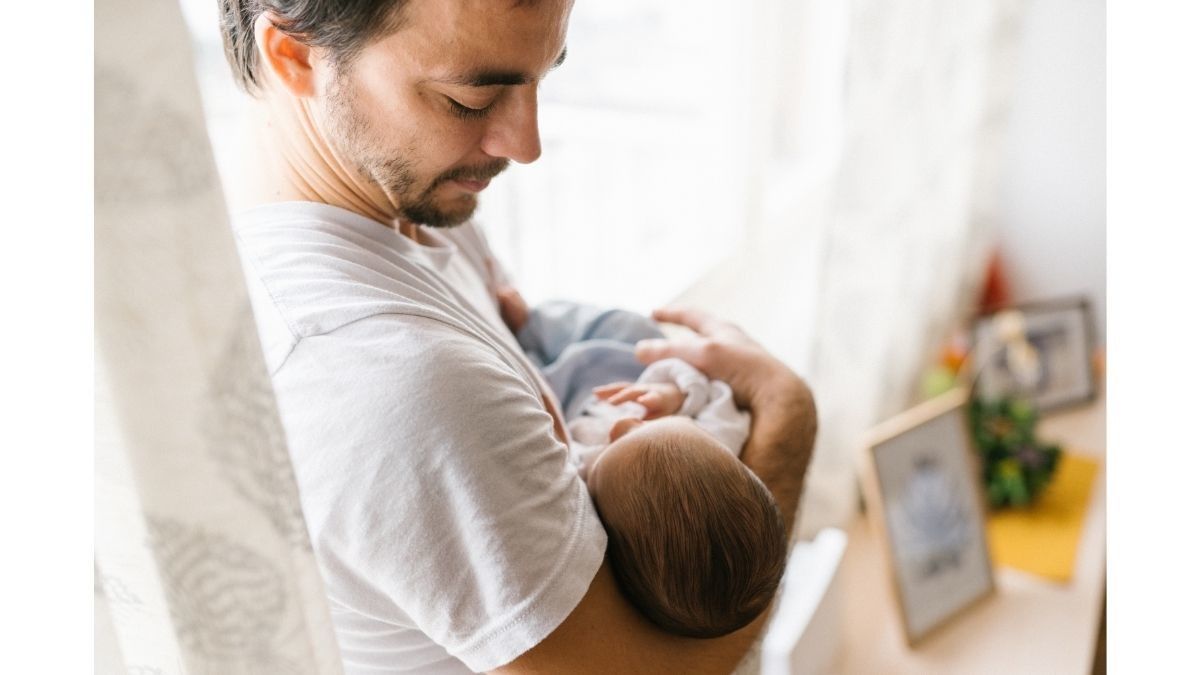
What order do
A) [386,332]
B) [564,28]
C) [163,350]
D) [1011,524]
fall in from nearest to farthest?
1. [163,350]
2. [386,332]
3. [564,28]
4. [1011,524]

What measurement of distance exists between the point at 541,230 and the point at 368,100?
3.36 ft

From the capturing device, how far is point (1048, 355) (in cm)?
254

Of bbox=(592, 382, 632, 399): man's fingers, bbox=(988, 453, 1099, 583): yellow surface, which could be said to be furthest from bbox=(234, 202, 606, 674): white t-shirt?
bbox=(988, 453, 1099, 583): yellow surface

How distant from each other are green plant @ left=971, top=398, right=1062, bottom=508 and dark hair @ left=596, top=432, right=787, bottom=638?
5.27 feet

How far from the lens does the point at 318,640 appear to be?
0.61 metres

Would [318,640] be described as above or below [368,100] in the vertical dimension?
below

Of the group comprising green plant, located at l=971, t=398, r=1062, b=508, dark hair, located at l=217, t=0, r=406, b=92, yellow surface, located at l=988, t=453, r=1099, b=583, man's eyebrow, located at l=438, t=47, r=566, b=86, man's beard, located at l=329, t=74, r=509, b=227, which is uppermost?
dark hair, located at l=217, t=0, r=406, b=92

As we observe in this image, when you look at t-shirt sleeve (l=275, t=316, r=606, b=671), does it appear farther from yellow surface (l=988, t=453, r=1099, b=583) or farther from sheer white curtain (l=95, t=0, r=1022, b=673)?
yellow surface (l=988, t=453, r=1099, b=583)

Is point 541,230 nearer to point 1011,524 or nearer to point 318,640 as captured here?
point 318,640

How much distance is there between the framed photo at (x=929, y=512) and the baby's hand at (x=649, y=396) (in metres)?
0.90

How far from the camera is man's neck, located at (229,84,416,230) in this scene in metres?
0.71

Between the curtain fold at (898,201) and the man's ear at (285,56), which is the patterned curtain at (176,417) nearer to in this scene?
the man's ear at (285,56)

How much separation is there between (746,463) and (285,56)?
1.88 feet
